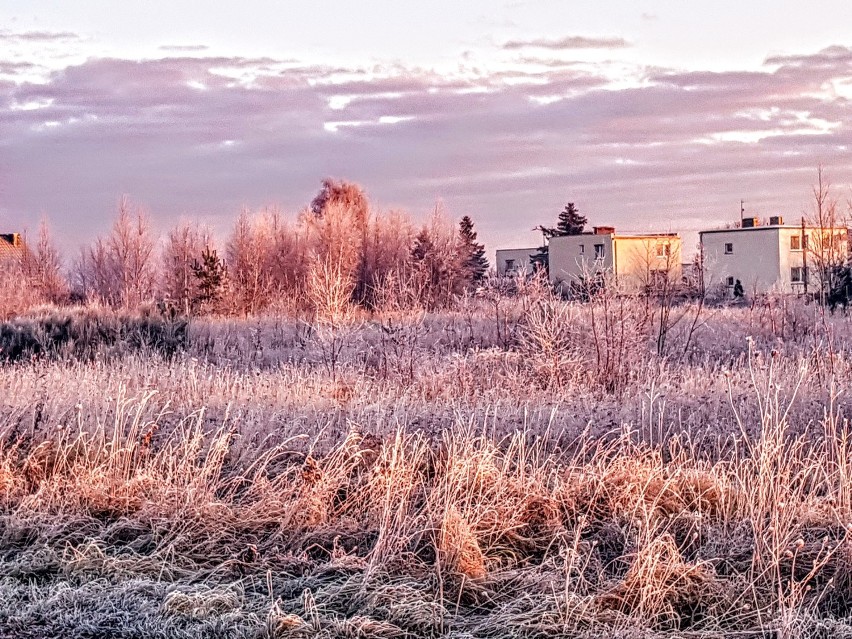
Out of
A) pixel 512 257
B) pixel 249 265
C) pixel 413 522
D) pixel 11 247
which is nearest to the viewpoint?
pixel 413 522

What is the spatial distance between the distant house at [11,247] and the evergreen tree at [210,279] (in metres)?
18.1

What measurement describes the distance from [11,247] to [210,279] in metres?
27.9

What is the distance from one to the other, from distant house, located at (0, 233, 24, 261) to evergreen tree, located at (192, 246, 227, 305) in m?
18.1

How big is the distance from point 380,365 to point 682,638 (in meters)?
9.18

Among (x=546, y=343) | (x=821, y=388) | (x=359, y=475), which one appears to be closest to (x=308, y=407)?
(x=359, y=475)

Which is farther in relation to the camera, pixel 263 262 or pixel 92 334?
pixel 263 262

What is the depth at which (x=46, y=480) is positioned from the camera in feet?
23.5

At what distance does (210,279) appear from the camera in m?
37.5

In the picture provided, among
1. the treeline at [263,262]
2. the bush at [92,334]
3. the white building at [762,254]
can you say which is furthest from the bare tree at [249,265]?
the white building at [762,254]

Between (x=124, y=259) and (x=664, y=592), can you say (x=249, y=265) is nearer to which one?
(x=124, y=259)

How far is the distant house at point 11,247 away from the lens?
52178 mm

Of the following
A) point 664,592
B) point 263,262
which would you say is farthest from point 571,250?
point 664,592

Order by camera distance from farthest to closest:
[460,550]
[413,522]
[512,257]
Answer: [512,257], [413,522], [460,550]

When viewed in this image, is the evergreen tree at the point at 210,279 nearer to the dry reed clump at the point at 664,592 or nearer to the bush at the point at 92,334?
the bush at the point at 92,334
